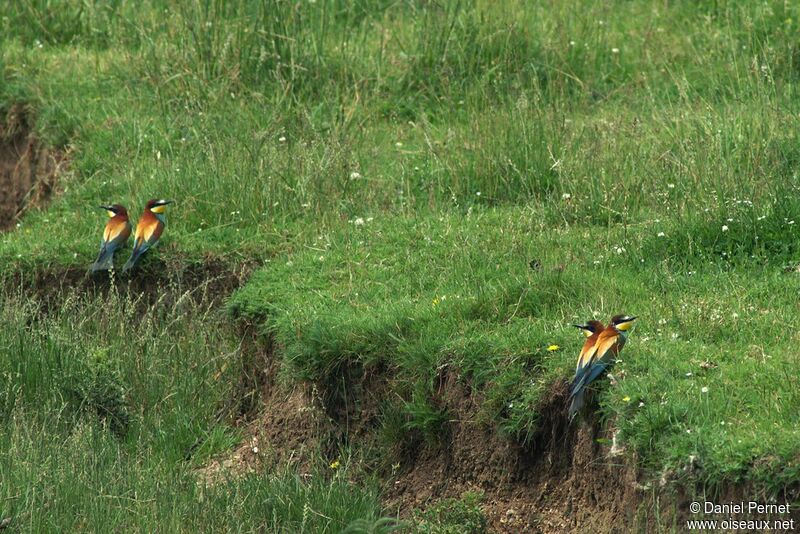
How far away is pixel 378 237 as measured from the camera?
836 centimetres

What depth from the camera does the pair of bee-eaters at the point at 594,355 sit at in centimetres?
592

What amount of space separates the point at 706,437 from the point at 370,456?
7.06 ft

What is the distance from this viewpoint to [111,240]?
8.53 m

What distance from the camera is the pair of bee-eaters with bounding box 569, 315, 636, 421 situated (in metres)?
5.92

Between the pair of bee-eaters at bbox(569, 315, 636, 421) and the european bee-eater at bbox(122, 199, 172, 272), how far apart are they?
342 centimetres

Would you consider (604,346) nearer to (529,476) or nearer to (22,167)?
(529,476)

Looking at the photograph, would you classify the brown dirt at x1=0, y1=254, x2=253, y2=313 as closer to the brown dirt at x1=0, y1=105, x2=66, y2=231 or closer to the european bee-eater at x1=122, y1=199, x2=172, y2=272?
the european bee-eater at x1=122, y1=199, x2=172, y2=272

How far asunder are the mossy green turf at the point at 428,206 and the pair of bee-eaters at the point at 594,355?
112 millimetres

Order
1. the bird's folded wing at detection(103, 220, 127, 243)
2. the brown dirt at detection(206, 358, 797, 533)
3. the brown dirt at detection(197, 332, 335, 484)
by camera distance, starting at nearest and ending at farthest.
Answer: the brown dirt at detection(206, 358, 797, 533)
the brown dirt at detection(197, 332, 335, 484)
the bird's folded wing at detection(103, 220, 127, 243)

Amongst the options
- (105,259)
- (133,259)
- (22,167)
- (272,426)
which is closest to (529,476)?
(272,426)

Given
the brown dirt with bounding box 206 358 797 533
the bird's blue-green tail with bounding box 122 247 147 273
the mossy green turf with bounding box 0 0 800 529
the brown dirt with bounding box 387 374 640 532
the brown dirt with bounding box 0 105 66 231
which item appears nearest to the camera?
the brown dirt with bounding box 206 358 797 533

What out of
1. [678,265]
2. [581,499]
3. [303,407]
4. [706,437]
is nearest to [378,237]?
[303,407]

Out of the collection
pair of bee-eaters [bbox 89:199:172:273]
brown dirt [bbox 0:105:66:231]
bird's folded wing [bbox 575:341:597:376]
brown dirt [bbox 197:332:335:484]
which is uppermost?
bird's folded wing [bbox 575:341:597:376]

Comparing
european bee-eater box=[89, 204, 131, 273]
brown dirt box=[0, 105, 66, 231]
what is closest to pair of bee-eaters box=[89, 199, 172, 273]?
european bee-eater box=[89, 204, 131, 273]
